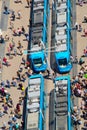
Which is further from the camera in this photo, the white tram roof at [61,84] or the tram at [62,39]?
the tram at [62,39]

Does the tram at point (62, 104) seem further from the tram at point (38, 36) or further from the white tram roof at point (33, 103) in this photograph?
the tram at point (38, 36)

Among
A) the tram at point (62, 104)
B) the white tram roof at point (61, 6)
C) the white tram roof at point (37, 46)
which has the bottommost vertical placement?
the tram at point (62, 104)

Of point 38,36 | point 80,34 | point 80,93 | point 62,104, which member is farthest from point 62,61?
point 62,104

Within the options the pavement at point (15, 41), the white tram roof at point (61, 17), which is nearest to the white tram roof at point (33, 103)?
the pavement at point (15, 41)

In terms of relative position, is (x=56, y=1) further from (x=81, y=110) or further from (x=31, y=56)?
(x=81, y=110)

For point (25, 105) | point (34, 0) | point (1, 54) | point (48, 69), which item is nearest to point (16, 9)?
point (34, 0)

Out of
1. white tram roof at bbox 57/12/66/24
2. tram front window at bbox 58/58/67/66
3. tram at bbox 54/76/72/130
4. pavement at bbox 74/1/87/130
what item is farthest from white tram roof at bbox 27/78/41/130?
white tram roof at bbox 57/12/66/24
